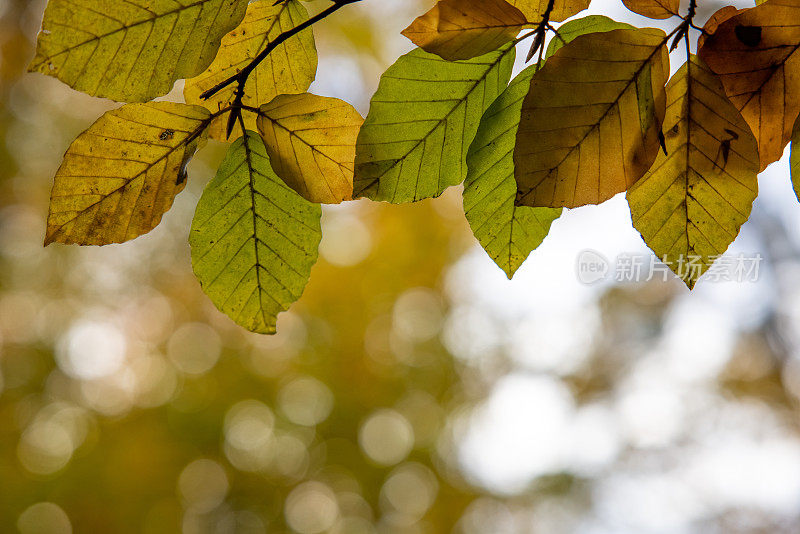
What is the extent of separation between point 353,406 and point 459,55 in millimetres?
5428

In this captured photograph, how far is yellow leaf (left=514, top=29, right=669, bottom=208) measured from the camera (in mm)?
353

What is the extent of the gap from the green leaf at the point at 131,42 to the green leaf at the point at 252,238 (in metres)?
0.08

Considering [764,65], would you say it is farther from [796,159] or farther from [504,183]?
[504,183]

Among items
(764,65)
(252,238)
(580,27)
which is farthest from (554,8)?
(252,238)

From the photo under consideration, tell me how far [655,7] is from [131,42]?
0.34m

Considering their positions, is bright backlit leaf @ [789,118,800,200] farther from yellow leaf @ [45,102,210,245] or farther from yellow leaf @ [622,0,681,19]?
yellow leaf @ [45,102,210,245]

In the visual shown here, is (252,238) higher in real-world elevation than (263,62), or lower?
lower

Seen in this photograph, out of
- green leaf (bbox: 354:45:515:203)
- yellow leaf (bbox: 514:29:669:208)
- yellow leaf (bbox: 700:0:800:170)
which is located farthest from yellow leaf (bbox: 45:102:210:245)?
yellow leaf (bbox: 700:0:800:170)

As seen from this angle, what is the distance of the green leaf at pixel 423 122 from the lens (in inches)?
16.3

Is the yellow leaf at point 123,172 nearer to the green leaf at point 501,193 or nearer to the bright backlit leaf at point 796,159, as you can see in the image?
the green leaf at point 501,193

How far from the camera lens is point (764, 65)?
1.24 feet

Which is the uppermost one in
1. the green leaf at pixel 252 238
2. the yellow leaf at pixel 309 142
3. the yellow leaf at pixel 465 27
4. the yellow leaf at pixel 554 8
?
the yellow leaf at pixel 554 8

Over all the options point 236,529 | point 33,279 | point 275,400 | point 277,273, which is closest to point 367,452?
point 275,400

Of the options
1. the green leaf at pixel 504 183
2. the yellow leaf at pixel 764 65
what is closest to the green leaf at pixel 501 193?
the green leaf at pixel 504 183
